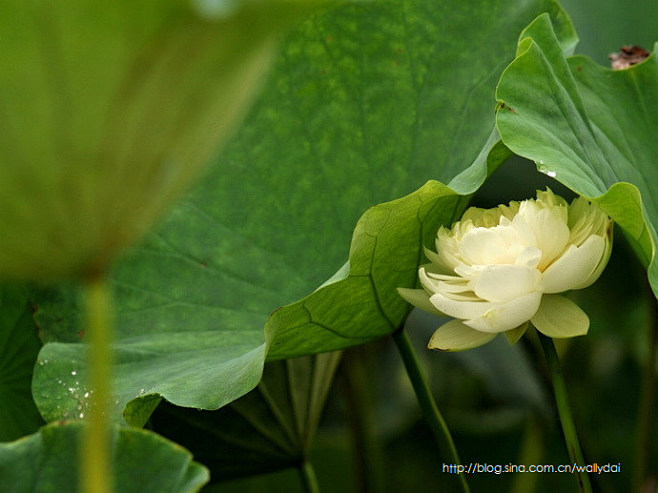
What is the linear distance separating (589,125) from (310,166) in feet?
0.98

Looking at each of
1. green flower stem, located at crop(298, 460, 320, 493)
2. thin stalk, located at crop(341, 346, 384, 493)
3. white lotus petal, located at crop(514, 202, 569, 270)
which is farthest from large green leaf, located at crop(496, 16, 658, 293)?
thin stalk, located at crop(341, 346, 384, 493)

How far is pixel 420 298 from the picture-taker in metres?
0.65

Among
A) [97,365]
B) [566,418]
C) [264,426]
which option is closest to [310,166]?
[264,426]

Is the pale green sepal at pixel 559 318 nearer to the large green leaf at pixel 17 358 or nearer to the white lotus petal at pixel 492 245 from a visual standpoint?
the white lotus petal at pixel 492 245

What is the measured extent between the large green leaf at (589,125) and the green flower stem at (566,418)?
88 millimetres

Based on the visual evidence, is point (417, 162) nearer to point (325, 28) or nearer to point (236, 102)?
point (325, 28)

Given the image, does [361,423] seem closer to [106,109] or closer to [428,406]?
[428,406]

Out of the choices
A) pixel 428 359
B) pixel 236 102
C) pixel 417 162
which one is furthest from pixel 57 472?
pixel 428 359

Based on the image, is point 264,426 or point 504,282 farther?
point 264,426

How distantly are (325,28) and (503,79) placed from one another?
1.03 ft

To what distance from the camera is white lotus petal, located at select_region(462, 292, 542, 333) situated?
0.58m

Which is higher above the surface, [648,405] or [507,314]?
[507,314]

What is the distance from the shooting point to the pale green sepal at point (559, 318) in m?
0.59

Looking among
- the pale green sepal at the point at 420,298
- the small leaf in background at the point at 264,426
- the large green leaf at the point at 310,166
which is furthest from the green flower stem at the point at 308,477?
the pale green sepal at the point at 420,298
